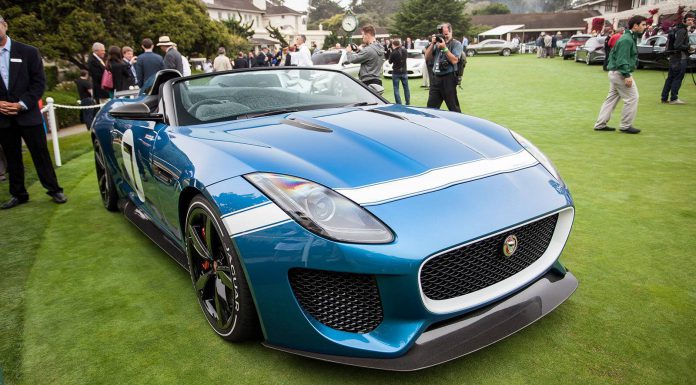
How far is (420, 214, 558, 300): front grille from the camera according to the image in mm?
1902

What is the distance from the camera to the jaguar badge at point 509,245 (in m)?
2.03

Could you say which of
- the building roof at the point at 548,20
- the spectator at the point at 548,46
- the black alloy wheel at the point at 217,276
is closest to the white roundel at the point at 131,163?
the black alloy wheel at the point at 217,276

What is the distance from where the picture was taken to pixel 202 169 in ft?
7.79

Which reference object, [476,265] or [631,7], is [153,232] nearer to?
[476,265]

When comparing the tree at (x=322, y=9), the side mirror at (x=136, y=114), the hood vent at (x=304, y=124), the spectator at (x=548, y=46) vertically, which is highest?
the tree at (x=322, y=9)

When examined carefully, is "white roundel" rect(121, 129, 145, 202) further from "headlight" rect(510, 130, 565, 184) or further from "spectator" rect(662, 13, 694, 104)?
"spectator" rect(662, 13, 694, 104)

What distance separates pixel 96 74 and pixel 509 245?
34.2 feet

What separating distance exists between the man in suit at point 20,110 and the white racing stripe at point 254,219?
380 centimetres

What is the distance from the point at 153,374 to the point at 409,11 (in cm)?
6436

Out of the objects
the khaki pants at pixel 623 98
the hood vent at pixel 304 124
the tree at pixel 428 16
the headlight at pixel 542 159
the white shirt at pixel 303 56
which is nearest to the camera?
the headlight at pixel 542 159

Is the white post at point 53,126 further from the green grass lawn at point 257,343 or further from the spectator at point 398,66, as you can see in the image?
the spectator at point 398,66

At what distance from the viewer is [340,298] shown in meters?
1.91

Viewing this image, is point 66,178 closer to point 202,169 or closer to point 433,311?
point 202,169

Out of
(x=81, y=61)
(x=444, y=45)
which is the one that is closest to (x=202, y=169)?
(x=444, y=45)
